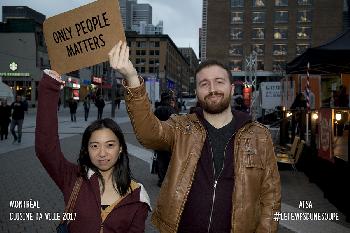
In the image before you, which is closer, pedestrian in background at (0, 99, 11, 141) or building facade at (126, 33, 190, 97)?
pedestrian in background at (0, 99, 11, 141)

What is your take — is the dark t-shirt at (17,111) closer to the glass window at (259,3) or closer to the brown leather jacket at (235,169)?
the brown leather jacket at (235,169)

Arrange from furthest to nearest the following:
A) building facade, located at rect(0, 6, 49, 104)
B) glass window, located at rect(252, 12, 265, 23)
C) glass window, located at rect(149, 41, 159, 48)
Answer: glass window, located at rect(149, 41, 159, 48), glass window, located at rect(252, 12, 265, 23), building facade, located at rect(0, 6, 49, 104)

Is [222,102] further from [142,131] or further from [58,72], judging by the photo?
[58,72]

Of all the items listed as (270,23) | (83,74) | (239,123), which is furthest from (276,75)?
(239,123)

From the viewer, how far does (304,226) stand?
6.19 meters

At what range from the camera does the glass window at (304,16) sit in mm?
76000

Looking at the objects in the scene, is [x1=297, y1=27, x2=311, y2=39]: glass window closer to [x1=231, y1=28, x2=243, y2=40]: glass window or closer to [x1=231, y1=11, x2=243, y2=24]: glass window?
[x1=231, y1=28, x2=243, y2=40]: glass window

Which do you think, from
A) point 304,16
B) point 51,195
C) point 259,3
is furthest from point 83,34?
point 304,16

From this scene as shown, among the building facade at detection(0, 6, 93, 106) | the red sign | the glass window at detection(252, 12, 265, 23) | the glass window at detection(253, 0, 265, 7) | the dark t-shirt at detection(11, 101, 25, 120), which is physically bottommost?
the red sign

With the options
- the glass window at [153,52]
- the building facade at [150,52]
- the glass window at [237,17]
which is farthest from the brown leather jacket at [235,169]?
the glass window at [153,52]

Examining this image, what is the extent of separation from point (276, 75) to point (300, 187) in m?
64.2

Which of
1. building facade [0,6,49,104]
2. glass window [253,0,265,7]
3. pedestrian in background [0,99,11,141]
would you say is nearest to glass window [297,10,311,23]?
glass window [253,0,265,7]

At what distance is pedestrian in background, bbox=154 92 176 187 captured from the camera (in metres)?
8.05

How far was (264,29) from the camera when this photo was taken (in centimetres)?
7706
